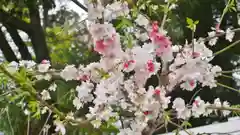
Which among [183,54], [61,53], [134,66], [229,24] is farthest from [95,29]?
[229,24]

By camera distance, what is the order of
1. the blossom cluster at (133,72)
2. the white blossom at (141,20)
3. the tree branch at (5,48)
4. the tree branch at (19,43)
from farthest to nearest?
the tree branch at (19,43)
the tree branch at (5,48)
the white blossom at (141,20)
the blossom cluster at (133,72)

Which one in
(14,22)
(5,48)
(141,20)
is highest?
(14,22)

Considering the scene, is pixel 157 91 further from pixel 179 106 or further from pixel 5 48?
pixel 5 48

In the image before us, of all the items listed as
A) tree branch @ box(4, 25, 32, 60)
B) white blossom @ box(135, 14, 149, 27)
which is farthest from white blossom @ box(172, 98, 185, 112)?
tree branch @ box(4, 25, 32, 60)

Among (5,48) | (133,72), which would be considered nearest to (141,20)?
(133,72)

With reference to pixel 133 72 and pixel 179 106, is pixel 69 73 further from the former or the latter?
pixel 179 106

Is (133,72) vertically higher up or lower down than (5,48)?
lower down

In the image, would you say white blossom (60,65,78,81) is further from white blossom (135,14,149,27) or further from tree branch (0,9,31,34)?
tree branch (0,9,31,34)

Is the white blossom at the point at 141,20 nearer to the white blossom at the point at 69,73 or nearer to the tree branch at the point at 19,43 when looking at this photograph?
the white blossom at the point at 69,73

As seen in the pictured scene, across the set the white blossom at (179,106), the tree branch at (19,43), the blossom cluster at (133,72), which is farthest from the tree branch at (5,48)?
the white blossom at (179,106)

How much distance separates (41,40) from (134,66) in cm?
136

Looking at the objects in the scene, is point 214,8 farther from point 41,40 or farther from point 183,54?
point 183,54

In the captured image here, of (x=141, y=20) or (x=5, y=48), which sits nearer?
(x=141, y=20)

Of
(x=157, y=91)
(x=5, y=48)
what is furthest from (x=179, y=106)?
(x=5, y=48)
